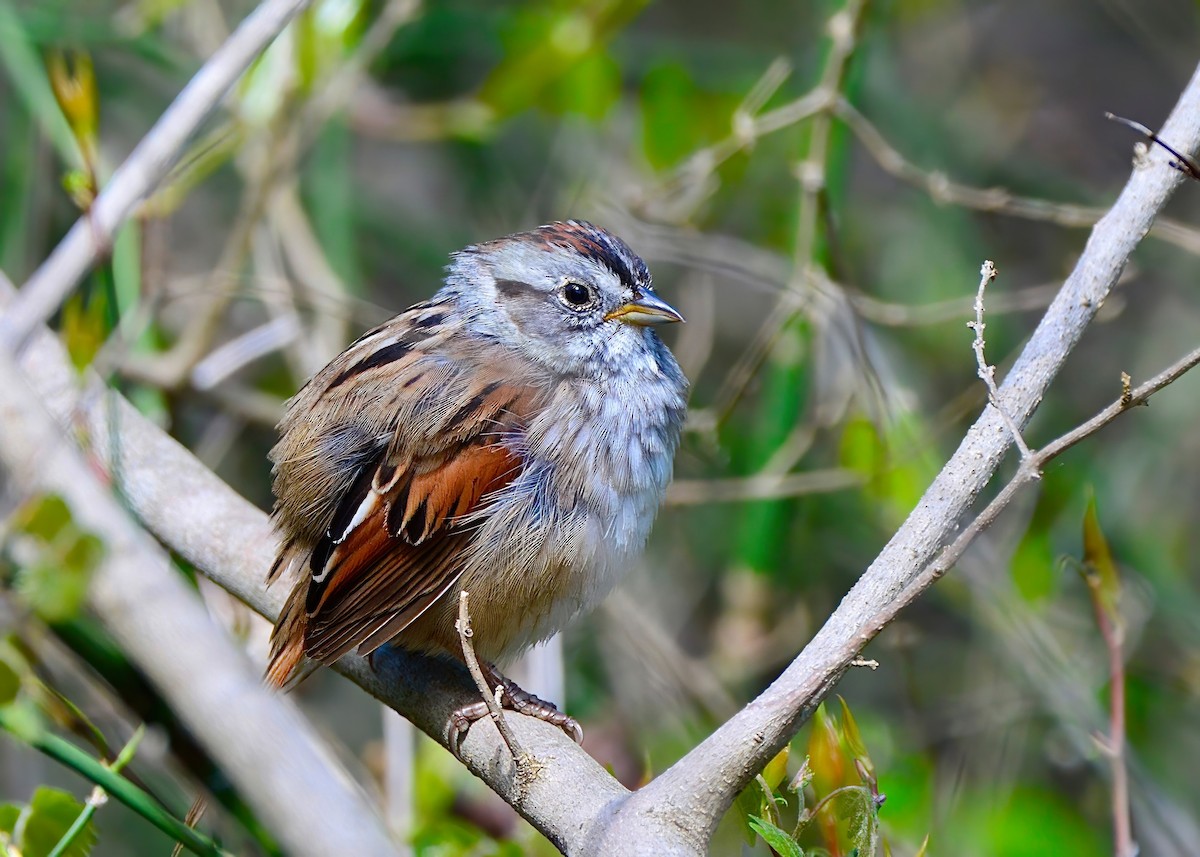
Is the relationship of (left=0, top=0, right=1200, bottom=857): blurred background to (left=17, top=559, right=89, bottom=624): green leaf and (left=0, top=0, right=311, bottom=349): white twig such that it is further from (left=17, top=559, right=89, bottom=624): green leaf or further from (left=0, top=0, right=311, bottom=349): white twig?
(left=17, top=559, right=89, bottom=624): green leaf

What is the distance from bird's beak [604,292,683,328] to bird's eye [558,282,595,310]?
0.06 metres

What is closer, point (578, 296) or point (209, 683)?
point (209, 683)

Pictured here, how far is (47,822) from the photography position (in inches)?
79.6

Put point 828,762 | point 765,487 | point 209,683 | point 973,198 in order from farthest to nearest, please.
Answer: point 765,487, point 973,198, point 828,762, point 209,683

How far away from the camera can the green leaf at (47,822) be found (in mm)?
2008

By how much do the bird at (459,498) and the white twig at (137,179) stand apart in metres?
0.98

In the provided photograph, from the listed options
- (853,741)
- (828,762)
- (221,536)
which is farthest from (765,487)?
(853,741)

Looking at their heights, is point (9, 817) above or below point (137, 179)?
below

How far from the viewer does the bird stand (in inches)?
112

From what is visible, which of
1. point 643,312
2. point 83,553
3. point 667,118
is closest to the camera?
point 83,553

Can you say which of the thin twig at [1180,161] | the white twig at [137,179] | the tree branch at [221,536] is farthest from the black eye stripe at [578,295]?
the thin twig at [1180,161]

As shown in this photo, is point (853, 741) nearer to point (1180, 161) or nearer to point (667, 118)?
point (1180, 161)

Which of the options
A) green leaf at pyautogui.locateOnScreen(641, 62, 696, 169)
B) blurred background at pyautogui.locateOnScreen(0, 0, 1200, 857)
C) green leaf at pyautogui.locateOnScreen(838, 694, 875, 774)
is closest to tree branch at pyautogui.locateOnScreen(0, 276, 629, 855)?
blurred background at pyautogui.locateOnScreen(0, 0, 1200, 857)

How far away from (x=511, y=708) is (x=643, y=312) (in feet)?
3.23
